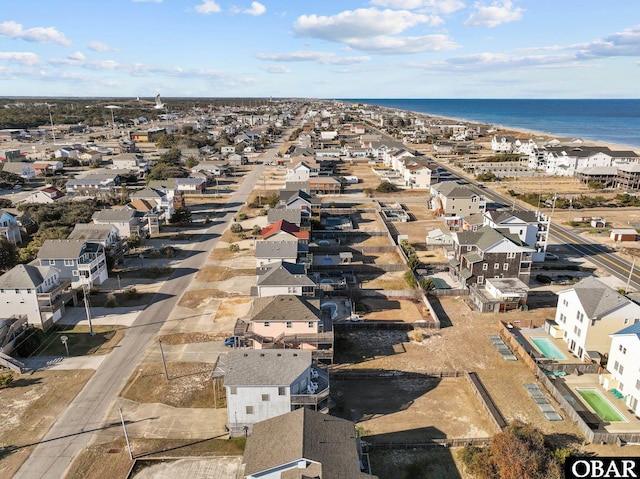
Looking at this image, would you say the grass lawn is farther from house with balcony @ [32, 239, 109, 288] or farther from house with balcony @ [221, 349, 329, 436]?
house with balcony @ [221, 349, 329, 436]

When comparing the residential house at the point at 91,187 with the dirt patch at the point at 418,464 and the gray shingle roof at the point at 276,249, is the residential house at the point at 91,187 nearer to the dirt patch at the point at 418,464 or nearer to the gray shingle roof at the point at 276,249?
the gray shingle roof at the point at 276,249

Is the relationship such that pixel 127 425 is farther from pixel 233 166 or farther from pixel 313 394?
pixel 233 166

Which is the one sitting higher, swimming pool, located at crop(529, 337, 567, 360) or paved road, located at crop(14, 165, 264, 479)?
swimming pool, located at crop(529, 337, 567, 360)

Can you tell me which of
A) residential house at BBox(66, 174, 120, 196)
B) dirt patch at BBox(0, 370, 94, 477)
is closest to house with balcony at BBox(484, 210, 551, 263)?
dirt patch at BBox(0, 370, 94, 477)

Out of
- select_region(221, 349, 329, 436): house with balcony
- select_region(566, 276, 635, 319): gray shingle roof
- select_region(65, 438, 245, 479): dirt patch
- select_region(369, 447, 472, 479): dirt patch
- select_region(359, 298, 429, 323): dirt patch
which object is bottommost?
select_region(65, 438, 245, 479): dirt patch

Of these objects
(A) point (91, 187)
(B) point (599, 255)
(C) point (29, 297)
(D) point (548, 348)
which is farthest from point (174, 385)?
(A) point (91, 187)

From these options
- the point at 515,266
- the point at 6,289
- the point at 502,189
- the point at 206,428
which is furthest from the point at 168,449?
the point at 502,189

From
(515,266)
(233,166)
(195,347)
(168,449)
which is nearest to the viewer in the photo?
(168,449)

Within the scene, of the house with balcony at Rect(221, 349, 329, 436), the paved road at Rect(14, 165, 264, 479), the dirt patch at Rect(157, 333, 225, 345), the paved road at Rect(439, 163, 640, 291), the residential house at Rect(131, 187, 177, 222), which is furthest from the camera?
the residential house at Rect(131, 187, 177, 222)
